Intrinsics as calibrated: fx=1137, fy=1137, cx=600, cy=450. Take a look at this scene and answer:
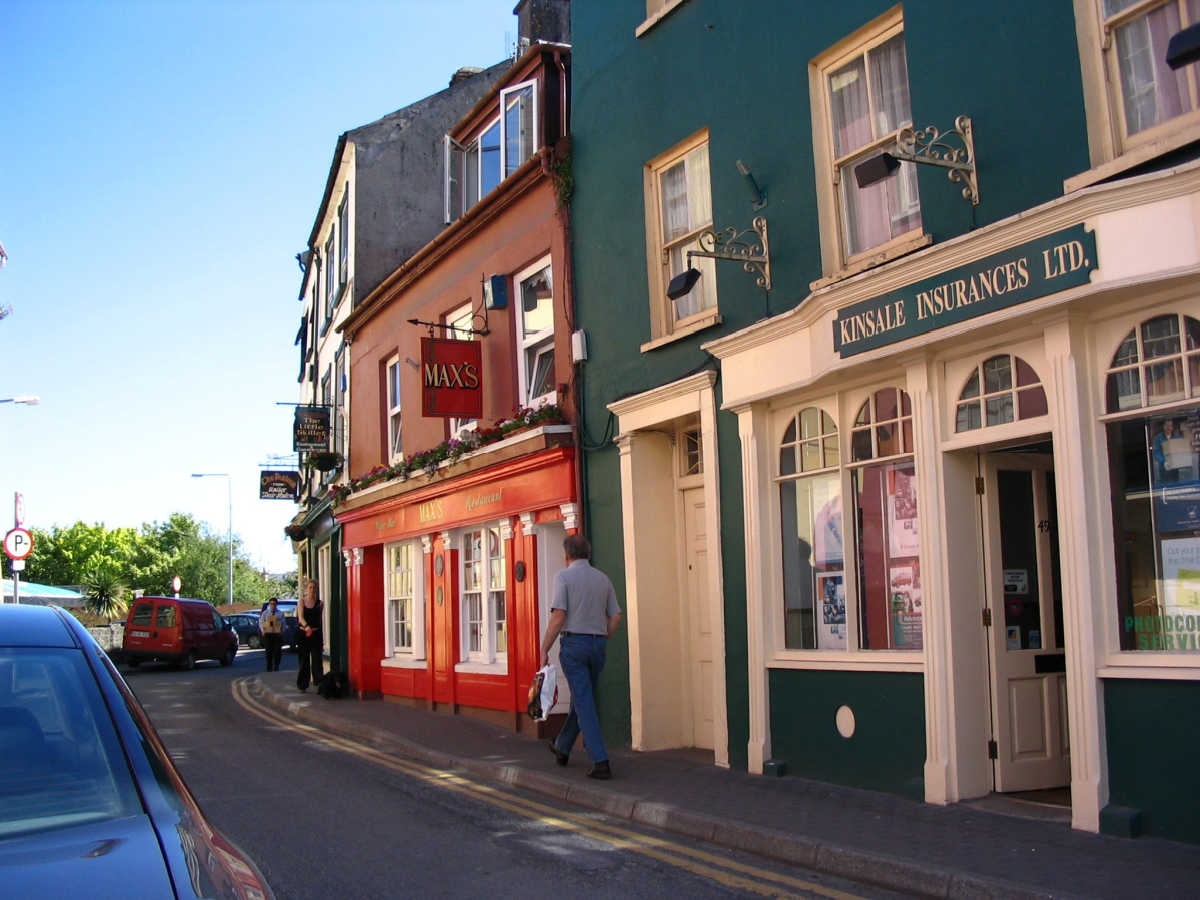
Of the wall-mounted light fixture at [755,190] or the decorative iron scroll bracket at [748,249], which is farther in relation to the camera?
the wall-mounted light fixture at [755,190]

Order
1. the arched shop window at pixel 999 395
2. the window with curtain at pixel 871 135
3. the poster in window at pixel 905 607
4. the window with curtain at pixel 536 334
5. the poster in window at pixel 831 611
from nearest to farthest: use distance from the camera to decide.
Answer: the arched shop window at pixel 999 395 < the poster in window at pixel 905 607 < the window with curtain at pixel 871 135 < the poster in window at pixel 831 611 < the window with curtain at pixel 536 334

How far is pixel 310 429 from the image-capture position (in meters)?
22.9

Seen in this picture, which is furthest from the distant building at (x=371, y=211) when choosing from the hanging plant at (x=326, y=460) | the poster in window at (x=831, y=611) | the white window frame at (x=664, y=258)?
the poster in window at (x=831, y=611)

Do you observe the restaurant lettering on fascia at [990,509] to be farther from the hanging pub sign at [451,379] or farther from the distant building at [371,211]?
the distant building at [371,211]

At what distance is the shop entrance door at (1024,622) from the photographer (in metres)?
7.90

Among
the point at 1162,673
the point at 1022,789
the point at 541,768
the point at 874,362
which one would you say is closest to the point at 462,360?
the point at 541,768

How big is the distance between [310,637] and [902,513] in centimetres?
1402

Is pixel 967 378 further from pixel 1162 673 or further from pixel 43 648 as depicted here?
pixel 43 648

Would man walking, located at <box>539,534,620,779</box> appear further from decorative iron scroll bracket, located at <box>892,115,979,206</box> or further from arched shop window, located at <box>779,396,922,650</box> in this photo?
decorative iron scroll bracket, located at <box>892,115,979,206</box>

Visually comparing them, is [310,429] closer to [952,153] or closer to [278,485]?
[278,485]

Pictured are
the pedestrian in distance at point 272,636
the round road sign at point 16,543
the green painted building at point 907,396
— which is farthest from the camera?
the pedestrian in distance at point 272,636

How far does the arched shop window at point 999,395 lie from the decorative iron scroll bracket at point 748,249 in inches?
91.5

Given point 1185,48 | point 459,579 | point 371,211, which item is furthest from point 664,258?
point 371,211

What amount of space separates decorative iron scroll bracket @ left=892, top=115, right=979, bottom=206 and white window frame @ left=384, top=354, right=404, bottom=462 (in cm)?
1225
